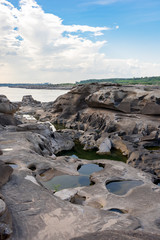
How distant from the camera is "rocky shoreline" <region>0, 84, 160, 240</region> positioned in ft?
22.0

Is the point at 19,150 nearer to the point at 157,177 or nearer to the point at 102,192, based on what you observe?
the point at 102,192

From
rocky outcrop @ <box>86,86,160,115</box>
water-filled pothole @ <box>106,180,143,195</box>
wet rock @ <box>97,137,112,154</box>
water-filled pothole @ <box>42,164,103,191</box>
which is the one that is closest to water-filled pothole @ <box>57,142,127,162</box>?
wet rock @ <box>97,137,112,154</box>

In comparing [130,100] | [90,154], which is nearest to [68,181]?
[90,154]

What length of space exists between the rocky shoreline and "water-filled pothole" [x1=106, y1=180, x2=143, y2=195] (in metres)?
0.20

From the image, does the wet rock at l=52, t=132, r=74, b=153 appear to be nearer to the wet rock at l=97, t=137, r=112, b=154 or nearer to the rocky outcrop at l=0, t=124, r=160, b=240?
the wet rock at l=97, t=137, r=112, b=154

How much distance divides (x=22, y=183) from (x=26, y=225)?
2396 millimetres

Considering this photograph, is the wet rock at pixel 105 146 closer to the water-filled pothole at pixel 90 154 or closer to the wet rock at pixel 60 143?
the water-filled pothole at pixel 90 154

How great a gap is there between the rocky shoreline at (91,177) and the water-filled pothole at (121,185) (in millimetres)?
198

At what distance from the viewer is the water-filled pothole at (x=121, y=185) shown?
12195 millimetres

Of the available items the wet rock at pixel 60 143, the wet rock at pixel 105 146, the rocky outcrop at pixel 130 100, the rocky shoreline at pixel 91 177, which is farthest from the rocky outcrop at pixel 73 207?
the rocky outcrop at pixel 130 100

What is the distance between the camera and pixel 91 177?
547 inches

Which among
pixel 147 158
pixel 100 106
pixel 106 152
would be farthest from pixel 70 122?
pixel 147 158

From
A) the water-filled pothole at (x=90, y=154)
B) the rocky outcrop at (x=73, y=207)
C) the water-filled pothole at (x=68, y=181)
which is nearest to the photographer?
the rocky outcrop at (x=73, y=207)

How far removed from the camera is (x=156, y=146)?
23781 millimetres
